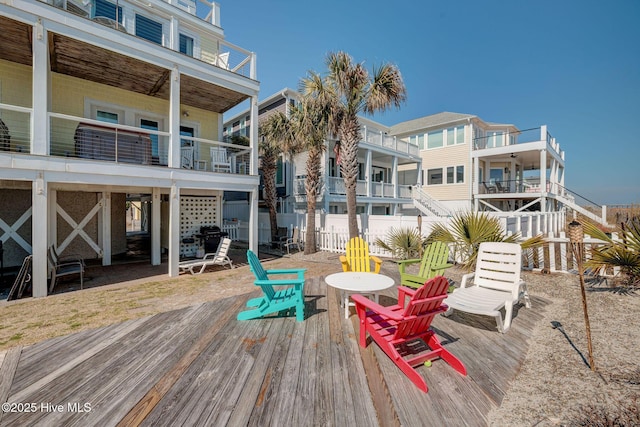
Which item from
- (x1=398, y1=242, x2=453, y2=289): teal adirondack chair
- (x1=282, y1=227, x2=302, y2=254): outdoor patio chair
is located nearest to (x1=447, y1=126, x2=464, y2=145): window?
(x1=282, y1=227, x2=302, y2=254): outdoor patio chair

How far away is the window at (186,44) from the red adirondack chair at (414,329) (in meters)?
13.3

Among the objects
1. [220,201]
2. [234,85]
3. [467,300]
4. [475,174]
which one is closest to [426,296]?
[467,300]

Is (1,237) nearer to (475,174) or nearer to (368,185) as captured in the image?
(368,185)

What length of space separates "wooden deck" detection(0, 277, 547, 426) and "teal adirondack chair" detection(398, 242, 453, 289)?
103cm

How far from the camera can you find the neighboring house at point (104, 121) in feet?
20.4

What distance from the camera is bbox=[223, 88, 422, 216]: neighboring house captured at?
1608 centimetres

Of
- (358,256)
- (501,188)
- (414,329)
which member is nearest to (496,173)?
(501,188)

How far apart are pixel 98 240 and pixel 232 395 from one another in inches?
420

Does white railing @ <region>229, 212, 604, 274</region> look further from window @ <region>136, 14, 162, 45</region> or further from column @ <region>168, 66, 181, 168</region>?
→ window @ <region>136, 14, 162, 45</region>

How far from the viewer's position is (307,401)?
8.75ft

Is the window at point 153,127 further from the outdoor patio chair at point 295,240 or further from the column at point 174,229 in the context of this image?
the outdoor patio chair at point 295,240

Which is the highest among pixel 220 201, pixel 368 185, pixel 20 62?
pixel 20 62

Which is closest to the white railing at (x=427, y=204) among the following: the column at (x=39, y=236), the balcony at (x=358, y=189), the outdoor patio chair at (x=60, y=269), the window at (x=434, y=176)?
the balcony at (x=358, y=189)

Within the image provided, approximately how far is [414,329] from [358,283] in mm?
1516
